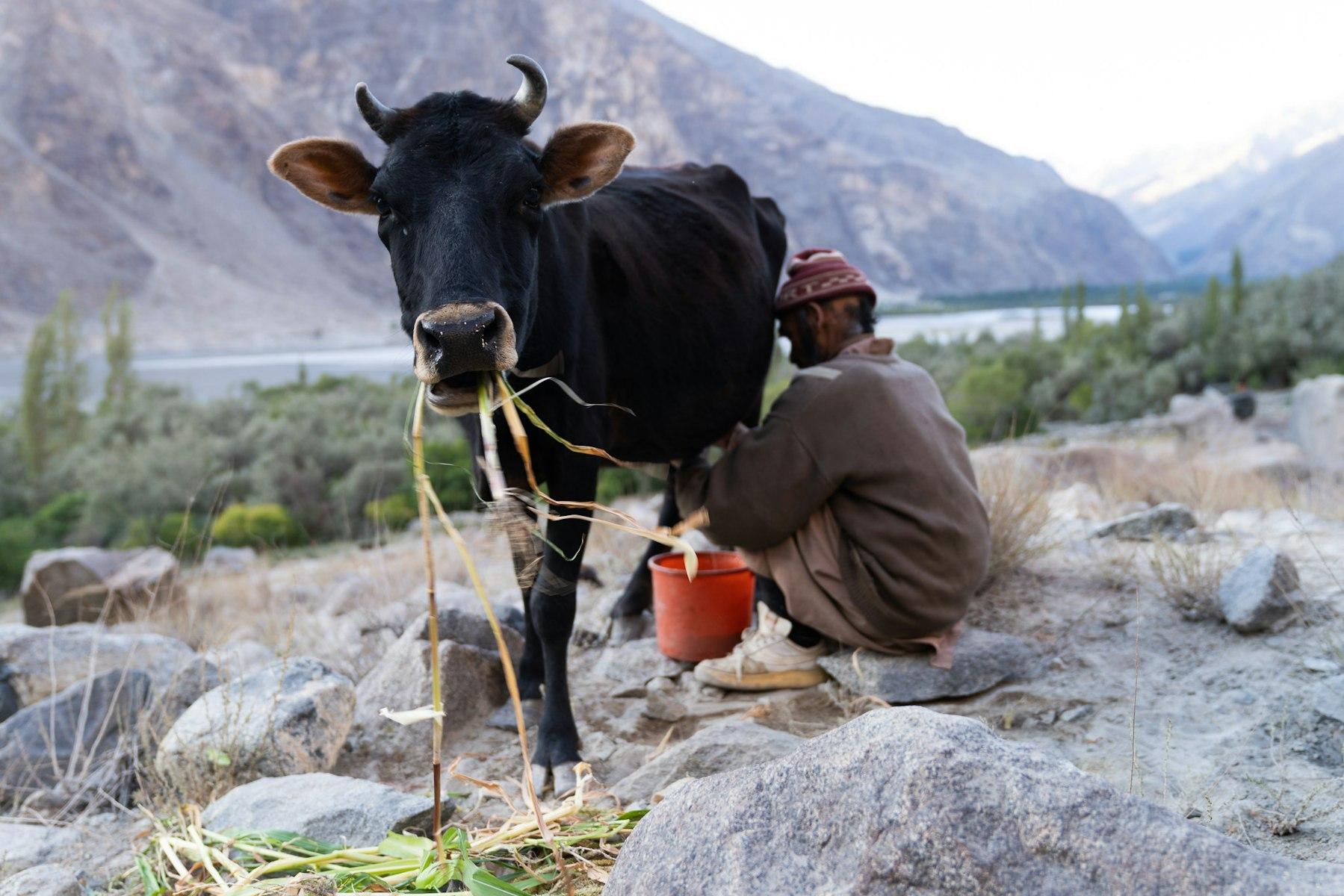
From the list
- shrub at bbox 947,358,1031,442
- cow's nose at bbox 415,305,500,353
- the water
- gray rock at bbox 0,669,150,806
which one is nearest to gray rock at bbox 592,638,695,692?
gray rock at bbox 0,669,150,806

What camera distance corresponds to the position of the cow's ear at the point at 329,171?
336cm

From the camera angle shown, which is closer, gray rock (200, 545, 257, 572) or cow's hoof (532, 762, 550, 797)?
cow's hoof (532, 762, 550, 797)

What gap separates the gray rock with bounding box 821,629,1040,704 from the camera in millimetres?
4020

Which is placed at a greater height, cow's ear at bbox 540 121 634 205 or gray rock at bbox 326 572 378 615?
cow's ear at bbox 540 121 634 205

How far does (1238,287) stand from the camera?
75.3 ft

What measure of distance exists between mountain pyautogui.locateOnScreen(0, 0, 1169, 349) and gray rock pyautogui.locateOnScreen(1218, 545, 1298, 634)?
5616 centimetres

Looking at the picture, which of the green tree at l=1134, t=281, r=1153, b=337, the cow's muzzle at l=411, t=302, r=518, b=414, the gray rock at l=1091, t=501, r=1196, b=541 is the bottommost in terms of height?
the gray rock at l=1091, t=501, r=1196, b=541

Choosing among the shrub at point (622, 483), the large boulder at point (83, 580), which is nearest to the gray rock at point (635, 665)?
the large boulder at point (83, 580)

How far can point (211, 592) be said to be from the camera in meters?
9.28

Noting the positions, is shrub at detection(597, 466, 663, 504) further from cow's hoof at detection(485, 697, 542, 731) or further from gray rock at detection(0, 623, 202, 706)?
cow's hoof at detection(485, 697, 542, 731)

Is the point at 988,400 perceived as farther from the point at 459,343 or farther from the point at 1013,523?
the point at 459,343

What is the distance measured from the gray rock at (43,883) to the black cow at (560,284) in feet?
4.71

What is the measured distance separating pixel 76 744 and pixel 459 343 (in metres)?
2.53

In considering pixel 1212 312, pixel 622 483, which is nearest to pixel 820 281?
pixel 622 483
